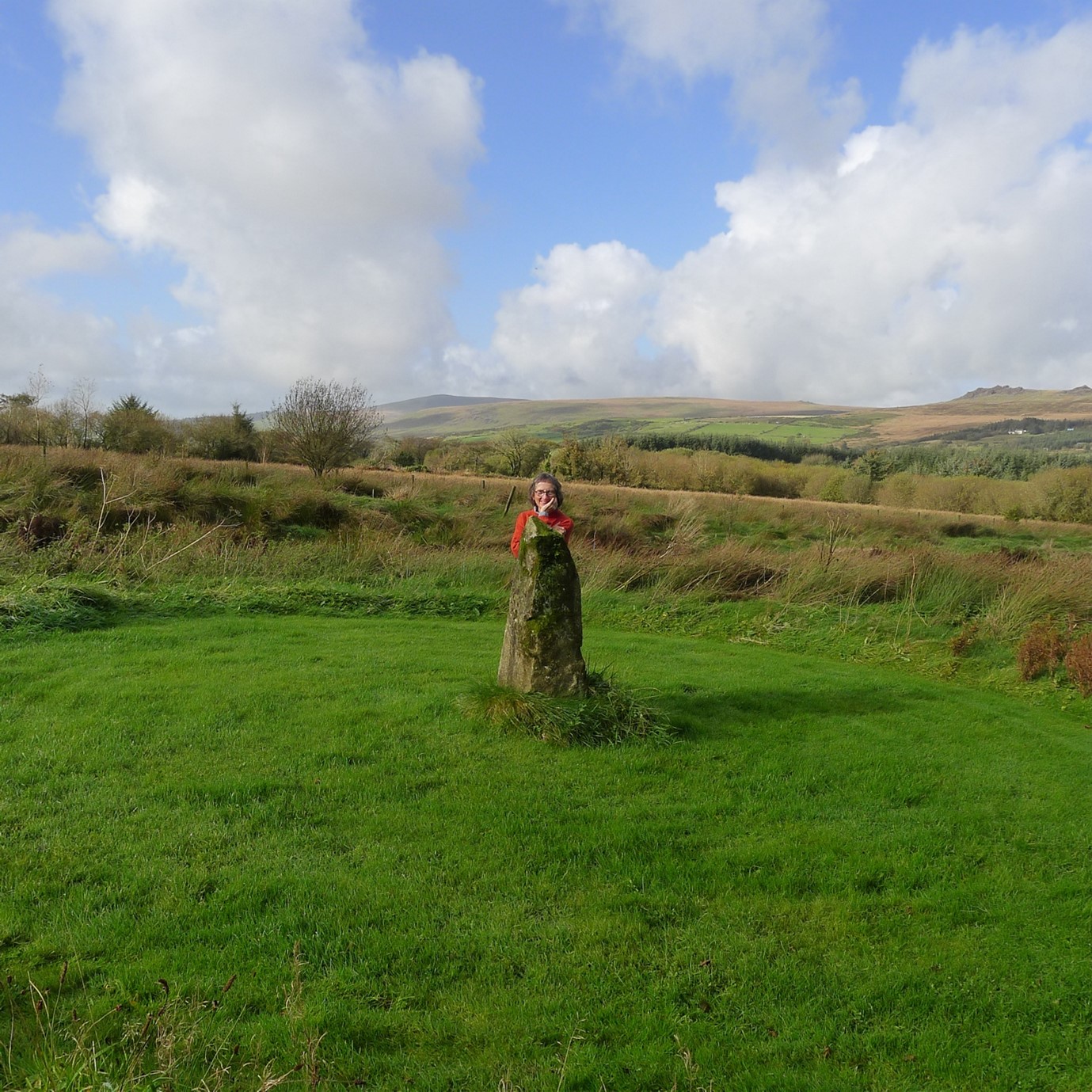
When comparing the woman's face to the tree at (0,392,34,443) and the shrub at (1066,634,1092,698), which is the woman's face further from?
the tree at (0,392,34,443)

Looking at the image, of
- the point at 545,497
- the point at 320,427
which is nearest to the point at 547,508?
the point at 545,497

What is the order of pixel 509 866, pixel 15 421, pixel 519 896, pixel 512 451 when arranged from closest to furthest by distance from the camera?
pixel 519 896, pixel 509 866, pixel 15 421, pixel 512 451

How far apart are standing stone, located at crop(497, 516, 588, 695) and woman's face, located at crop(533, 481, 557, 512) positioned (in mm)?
317

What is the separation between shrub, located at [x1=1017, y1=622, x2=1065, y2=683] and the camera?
12508 mm

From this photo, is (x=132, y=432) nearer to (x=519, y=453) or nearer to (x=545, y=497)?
(x=519, y=453)

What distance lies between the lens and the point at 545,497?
26.2ft

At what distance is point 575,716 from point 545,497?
7.61 feet

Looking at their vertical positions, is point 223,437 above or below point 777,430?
below

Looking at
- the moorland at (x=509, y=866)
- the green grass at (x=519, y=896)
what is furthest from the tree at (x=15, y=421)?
the green grass at (x=519, y=896)

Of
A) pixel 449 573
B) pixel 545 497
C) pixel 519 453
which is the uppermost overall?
pixel 519 453

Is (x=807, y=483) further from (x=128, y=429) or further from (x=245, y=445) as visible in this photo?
(x=128, y=429)

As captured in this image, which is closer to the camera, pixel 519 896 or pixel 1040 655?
pixel 519 896

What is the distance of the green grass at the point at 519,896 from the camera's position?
3.39m

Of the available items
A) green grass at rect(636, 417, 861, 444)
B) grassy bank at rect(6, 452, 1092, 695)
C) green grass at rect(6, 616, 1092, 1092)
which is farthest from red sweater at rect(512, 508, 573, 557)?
green grass at rect(636, 417, 861, 444)
